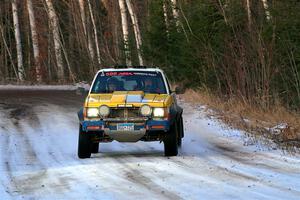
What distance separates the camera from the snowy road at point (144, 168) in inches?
334

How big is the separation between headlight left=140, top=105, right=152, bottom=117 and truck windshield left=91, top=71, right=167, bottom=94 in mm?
1208

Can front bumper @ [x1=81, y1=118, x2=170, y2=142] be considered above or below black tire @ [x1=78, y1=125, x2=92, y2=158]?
above

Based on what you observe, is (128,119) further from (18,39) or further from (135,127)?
(18,39)

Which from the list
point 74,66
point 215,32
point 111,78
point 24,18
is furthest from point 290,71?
point 24,18

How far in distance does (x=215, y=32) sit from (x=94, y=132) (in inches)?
453

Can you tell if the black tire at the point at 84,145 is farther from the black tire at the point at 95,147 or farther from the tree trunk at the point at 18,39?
the tree trunk at the point at 18,39

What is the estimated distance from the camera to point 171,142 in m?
11.7

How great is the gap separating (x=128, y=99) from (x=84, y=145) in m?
1.15

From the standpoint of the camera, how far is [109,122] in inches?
450

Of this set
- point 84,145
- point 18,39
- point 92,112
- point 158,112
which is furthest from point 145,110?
point 18,39

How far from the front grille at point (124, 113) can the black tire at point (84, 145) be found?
2.21 ft

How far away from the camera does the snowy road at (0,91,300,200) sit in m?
8.48

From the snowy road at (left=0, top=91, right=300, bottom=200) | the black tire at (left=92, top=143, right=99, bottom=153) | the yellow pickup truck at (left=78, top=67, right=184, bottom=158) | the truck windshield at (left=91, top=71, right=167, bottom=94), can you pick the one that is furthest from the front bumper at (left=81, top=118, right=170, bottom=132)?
the black tire at (left=92, top=143, right=99, bottom=153)

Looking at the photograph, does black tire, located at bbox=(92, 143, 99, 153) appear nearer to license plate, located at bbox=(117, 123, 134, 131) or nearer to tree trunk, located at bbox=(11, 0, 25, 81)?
license plate, located at bbox=(117, 123, 134, 131)
